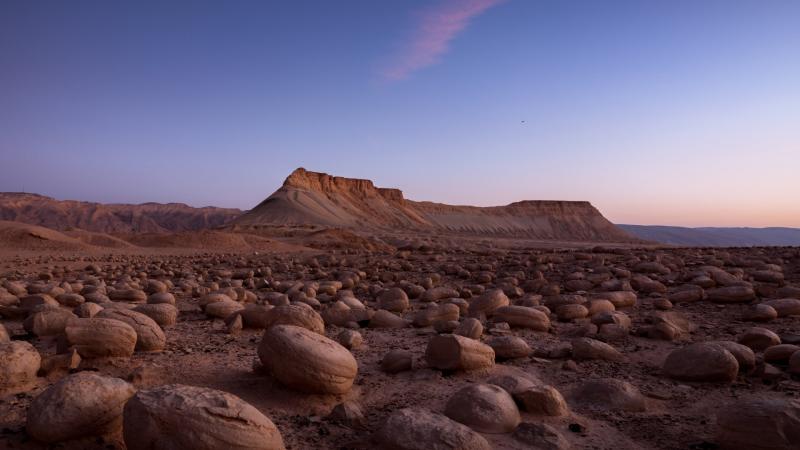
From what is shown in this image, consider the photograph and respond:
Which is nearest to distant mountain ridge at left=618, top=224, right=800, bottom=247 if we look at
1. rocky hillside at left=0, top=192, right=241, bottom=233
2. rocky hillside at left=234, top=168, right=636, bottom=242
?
rocky hillside at left=234, top=168, right=636, bottom=242

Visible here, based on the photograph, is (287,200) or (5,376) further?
(287,200)

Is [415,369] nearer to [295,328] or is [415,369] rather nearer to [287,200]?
[295,328]

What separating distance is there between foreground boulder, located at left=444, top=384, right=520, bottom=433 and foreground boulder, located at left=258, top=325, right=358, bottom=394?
0.67 m

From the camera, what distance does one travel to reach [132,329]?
369 centimetres

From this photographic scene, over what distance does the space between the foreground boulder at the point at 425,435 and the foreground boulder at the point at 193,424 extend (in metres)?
0.51

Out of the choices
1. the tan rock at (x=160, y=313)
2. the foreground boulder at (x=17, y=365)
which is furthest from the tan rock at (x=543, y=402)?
the tan rock at (x=160, y=313)

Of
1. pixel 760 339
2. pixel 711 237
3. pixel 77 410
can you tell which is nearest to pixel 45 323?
pixel 77 410

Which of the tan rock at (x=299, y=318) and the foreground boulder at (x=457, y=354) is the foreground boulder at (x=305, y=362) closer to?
the foreground boulder at (x=457, y=354)

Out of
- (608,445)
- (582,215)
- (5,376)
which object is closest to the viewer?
(608,445)

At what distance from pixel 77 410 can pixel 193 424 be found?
0.65 meters

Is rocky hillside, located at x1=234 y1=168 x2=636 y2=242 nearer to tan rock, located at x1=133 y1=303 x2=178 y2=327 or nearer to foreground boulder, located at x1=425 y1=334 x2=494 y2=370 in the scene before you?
tan rock, located at x1=133 y1=303 x2=178 y2=327

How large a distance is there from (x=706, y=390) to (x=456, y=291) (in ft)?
14.0

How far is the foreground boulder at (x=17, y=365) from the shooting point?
3.03 metres

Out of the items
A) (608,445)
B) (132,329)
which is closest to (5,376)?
(132,329)
